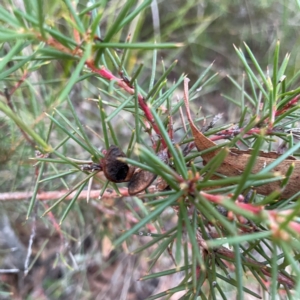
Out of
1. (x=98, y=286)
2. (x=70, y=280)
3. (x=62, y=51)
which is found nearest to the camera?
(x=62, y=51)

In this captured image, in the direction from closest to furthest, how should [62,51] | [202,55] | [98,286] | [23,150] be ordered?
[62,51] < [23,150] < [98,286] < [202,55]

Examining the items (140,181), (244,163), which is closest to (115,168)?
(140,181)

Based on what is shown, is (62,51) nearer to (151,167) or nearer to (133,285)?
(151,167)

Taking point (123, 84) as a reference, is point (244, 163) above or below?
below

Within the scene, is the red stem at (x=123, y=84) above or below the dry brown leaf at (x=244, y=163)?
above

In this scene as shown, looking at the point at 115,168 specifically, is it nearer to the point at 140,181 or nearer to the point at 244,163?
the point at 140,181

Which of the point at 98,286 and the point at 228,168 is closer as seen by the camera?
the point at 228,168

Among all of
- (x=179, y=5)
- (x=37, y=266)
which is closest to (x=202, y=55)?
(x=179, y=5)
